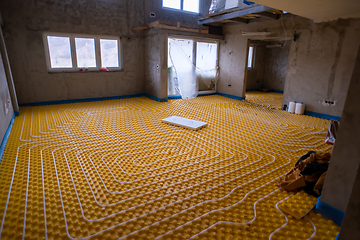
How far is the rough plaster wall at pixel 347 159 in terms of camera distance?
4.86 ft

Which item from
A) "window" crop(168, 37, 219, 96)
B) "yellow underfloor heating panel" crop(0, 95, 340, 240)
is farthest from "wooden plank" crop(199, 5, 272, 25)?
"yellow underfloor heating panel" crop(0, 95, 340, 240)

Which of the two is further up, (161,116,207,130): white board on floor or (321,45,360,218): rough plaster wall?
(321,45,360,218): rough plaster wall

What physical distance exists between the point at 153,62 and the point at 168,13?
2126 millimetres

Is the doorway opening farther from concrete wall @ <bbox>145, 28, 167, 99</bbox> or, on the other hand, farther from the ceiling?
the ceiling

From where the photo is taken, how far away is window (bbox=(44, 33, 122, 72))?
5758 mm

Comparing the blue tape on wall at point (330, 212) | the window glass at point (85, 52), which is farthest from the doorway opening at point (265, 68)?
the blue tape on wall at point (330, 212)

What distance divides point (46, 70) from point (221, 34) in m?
5.67

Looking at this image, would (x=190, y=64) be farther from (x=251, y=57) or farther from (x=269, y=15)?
(x=251, y=57)

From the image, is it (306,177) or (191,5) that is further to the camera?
(191,5)

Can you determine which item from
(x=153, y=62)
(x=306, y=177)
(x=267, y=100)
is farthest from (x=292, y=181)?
(x=267, y=100)

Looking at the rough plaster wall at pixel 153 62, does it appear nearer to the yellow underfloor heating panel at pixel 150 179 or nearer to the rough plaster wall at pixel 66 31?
the rough plaster wall at pixel 66 31

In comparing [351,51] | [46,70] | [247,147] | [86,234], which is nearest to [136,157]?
[86,234]

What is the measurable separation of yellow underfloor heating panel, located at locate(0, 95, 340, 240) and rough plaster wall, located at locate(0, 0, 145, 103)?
152cm

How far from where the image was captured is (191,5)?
795 cm
